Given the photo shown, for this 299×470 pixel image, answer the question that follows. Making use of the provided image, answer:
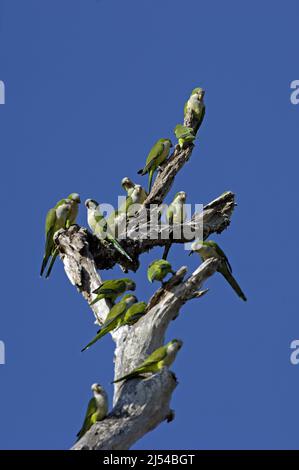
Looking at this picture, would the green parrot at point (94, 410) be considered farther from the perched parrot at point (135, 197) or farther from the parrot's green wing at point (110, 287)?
the perched parrot at point (135, 197)

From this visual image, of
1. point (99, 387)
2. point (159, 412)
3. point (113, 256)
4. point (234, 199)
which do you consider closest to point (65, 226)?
point (113, 256)

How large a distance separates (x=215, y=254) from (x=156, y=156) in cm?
306

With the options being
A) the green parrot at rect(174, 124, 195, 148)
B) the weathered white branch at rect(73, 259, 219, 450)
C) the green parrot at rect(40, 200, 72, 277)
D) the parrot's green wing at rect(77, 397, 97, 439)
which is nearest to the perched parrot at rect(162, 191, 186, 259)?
the green parrot at rect(174, 124, 195, 148)

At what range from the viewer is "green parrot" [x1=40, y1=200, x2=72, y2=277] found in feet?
43.8

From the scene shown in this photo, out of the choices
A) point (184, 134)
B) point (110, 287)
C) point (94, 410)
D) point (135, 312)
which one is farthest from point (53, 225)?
point (94, 410)

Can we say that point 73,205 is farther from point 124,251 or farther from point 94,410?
point 94,410

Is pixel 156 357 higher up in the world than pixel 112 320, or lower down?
lower down

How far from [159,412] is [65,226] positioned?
4.52 metres

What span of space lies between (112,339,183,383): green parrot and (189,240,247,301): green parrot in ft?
7.26

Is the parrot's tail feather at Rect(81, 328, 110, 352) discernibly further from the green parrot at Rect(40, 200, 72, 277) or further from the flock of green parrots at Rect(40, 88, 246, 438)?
the green parrot at Rect(40, 200, 72, 277)

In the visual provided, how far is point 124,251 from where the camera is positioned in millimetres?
13031

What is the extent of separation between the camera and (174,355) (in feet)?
33.7
